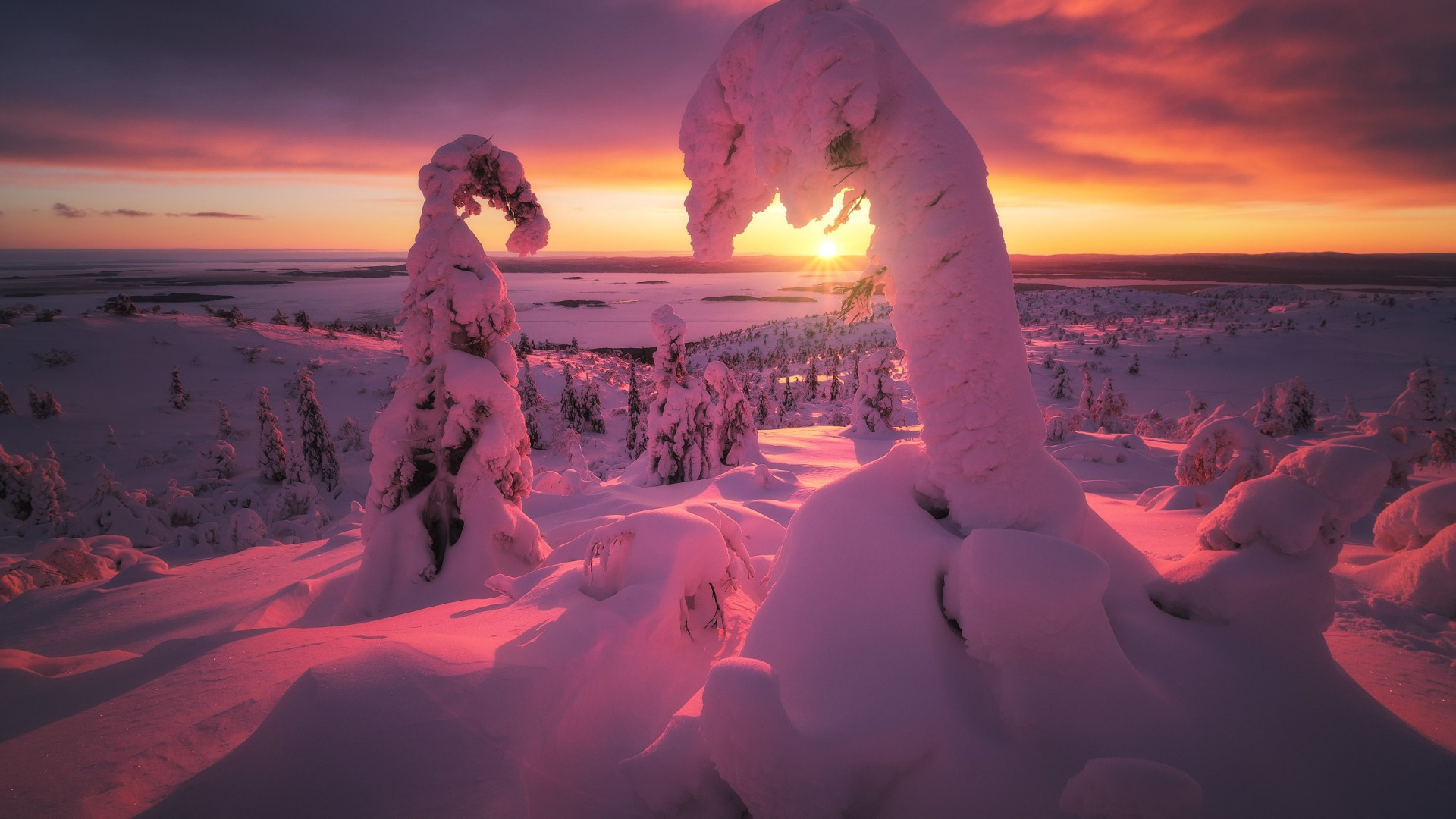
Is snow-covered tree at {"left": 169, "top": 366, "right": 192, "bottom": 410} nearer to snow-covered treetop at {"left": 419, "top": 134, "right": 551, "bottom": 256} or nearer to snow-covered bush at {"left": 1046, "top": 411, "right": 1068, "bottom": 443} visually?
snow-covered treetop at {"left": 419, "top": 134, "right": 551, "bottom": 256}

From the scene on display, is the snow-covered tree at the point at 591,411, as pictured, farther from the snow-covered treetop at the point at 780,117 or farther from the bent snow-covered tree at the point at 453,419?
the snow-covered treetop at the point at 780,117

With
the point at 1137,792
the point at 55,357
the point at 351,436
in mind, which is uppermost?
the point at 1137,792

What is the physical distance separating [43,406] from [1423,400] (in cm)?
4733

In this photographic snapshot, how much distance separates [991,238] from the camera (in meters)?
3.77

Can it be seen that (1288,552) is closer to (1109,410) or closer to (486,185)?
(486,185)

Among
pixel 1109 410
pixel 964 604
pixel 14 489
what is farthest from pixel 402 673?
pixel 1109 410

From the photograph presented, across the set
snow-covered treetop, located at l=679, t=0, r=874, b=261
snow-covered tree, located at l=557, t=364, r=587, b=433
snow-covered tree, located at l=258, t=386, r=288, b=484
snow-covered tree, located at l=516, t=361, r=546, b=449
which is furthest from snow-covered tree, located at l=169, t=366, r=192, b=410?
snow-covered treetop, located at l=679, t=0, r=874, b=261

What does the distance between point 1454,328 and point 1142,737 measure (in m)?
55.0

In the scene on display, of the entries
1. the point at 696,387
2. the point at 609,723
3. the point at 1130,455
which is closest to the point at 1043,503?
the point at 609,723

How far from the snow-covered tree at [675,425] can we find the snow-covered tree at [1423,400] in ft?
44.7

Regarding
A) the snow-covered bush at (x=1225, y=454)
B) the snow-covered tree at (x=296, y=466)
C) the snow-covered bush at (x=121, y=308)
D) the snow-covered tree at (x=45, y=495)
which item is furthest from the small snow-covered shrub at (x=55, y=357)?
the snow-covered bush at (x=1225, y=454)

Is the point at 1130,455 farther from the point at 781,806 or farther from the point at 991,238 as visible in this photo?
the point at 781,806

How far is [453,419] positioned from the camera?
694 centimetres

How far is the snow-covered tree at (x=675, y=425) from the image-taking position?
15.5 m
